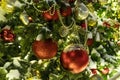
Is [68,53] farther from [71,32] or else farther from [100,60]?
[100,60]

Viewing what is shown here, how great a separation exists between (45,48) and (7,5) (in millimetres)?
258

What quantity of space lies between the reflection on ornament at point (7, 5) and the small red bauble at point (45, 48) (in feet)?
0.66

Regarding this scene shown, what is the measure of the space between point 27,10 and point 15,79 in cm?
28

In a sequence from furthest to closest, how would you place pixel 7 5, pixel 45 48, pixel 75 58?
pixel 7 5
pixel 45 48
pixel 75 58

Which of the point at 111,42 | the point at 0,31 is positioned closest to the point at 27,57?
the point at 0,31

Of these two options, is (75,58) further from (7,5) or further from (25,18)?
(7,5)

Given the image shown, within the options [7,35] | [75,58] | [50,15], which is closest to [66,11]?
[50,15]

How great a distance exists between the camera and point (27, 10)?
1105 mm

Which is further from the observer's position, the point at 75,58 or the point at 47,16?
the point at 47,16

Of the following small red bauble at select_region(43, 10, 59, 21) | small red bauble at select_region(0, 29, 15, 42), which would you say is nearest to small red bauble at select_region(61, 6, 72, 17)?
small red bauble at select_region(43, 10, 59, 21)

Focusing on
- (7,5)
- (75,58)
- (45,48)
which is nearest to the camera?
(75,58)

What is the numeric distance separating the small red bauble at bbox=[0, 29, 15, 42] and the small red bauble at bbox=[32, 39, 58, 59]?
193mm

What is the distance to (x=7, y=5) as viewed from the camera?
1.12m

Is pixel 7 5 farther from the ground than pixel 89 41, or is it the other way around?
pixel 7 5
